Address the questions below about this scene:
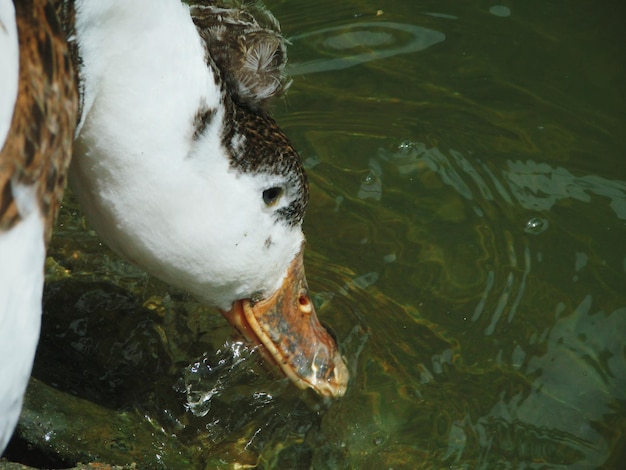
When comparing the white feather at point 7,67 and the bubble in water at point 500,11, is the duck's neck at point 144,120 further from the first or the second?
the bubble in water at point 500,11

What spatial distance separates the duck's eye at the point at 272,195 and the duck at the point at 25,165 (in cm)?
81

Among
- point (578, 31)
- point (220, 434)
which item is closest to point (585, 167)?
point (578, 31)

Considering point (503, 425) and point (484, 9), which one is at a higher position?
point (484, 9)

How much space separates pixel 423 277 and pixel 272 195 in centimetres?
118

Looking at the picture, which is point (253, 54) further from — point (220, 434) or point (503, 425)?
point (503, 425)

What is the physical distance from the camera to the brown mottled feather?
2.18 m

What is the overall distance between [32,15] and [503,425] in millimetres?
2146

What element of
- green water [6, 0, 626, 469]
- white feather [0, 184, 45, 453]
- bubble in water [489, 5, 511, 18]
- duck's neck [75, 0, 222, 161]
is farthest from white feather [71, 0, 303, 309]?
bubble in water [489, 5, 511, 18]

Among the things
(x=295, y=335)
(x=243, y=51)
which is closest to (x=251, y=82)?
(x=243, y=51)

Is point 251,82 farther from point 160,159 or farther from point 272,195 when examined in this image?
point 160,159

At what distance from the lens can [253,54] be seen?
3.02 m

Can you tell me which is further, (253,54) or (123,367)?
(123,367)

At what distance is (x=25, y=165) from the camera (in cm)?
221

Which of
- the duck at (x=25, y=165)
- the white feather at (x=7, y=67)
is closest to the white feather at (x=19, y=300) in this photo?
the duck at (x=25, y=165)
